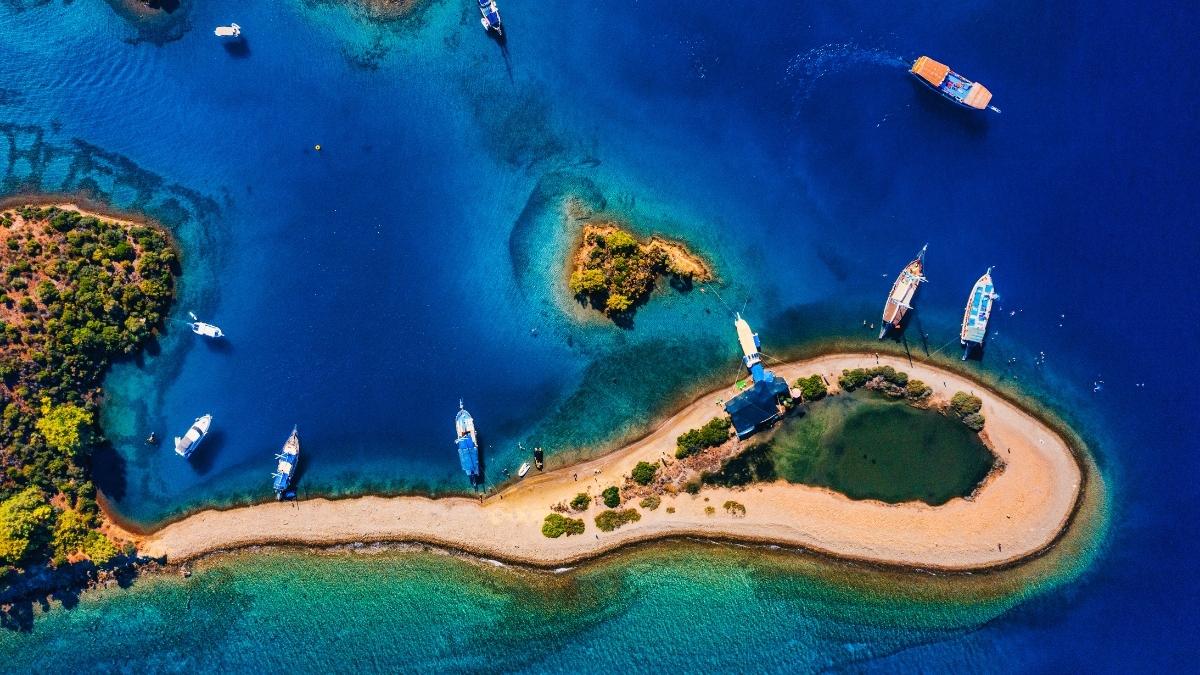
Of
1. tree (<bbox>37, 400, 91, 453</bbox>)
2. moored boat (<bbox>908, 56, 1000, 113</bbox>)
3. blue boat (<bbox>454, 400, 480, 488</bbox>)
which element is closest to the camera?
tree (<bbox>37, 400, 91, 453</bbox>)

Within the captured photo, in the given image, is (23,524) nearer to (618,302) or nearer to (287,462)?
(287,462)

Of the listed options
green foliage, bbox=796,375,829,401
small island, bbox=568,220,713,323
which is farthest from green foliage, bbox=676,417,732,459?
small island, bbox=568,220,713,323

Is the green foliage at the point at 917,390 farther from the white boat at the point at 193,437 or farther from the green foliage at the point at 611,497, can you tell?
the white boat at the point at 193,437

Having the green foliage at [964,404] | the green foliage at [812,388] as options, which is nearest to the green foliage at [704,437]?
the green foliage at [812,388]

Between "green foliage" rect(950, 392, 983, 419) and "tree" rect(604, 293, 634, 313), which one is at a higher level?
"green foliage" rect(950, 392, 983, 419)

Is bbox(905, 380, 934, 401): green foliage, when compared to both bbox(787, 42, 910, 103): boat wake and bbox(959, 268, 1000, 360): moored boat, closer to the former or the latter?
bbox(959, 268, 1000, 360): moored boat
